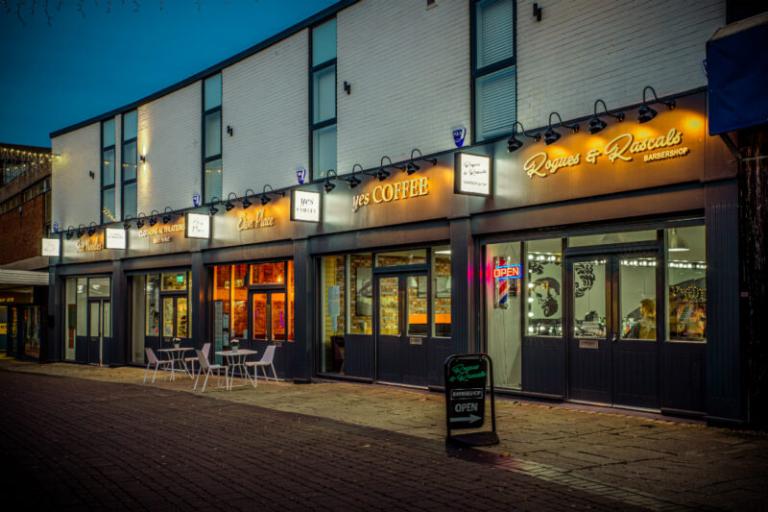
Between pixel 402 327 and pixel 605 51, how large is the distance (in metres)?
6.55

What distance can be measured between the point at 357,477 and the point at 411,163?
8.04m

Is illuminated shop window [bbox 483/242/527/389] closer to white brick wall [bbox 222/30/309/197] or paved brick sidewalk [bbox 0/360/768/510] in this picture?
paved brick sidewalk [bbox 0/360/768/510]

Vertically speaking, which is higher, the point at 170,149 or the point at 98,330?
the point at 170,149

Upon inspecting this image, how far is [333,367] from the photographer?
17047mm

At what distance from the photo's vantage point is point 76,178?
89.4 ft

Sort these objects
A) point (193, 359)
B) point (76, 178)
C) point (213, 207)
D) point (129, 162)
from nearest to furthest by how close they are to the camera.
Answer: point (193, 359)
point (213, 207)
point (129, 162)
point (76, 178)

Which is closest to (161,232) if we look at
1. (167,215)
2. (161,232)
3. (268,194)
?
(161,232)

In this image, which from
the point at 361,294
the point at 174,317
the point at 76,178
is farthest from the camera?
the point at 76,178

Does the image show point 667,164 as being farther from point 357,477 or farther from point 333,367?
point 333,367

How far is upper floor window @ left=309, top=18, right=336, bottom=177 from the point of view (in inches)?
663

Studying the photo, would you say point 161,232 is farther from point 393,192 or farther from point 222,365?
point 393,192

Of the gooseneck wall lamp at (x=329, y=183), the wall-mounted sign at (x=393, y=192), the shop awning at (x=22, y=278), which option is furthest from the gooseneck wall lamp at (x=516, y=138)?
the shop awning at (x=22, y=278)

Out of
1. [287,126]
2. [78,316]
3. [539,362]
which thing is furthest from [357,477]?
[78,316]

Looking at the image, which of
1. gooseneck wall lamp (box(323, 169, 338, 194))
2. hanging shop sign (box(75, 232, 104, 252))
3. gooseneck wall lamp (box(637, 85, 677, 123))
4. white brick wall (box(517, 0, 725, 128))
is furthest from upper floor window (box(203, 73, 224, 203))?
gooseneck wall lamp (box(637, 85, 677, 123))
